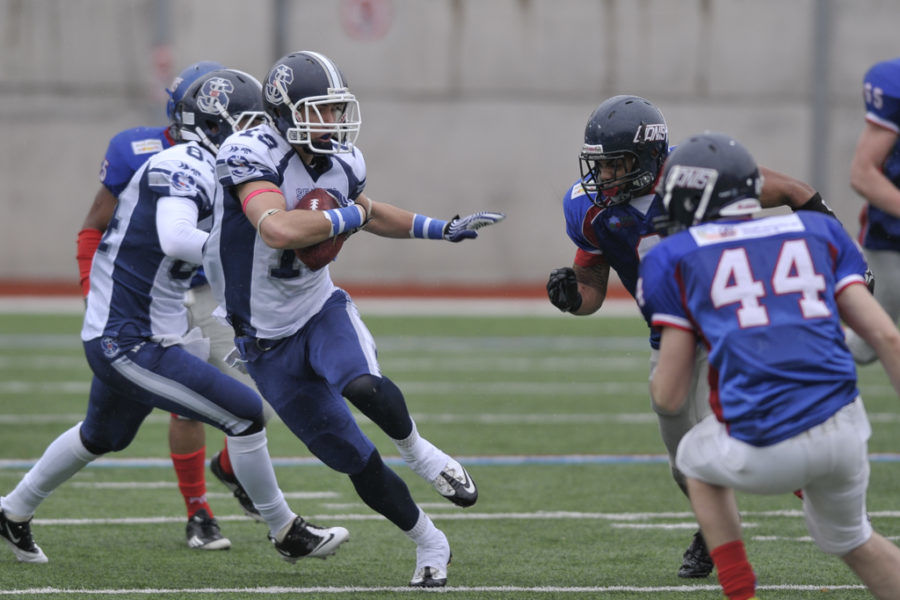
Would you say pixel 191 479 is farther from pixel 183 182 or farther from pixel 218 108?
pixel 218 108

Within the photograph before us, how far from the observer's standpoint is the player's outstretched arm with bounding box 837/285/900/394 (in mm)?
3225

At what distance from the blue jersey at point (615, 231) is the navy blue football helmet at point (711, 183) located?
0.85 m

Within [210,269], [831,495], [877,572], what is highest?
[210,269]

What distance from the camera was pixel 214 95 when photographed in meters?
4.87

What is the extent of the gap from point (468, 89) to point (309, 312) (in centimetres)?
1397

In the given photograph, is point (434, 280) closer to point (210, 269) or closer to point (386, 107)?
point (386, 107)

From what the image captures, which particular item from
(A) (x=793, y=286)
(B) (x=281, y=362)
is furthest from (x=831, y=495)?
(B) (x=281, y=362)

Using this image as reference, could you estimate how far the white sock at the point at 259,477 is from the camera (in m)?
4.45

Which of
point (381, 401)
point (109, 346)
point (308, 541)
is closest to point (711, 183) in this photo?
point (381, 401)

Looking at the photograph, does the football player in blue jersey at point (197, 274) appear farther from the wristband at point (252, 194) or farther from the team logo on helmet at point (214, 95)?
the wristband at point (252, 194)

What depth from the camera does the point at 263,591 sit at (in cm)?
424

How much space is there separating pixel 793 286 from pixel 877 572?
78 centimetres

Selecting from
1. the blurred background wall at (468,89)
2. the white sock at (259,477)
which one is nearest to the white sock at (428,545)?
the white sock at (259,477)

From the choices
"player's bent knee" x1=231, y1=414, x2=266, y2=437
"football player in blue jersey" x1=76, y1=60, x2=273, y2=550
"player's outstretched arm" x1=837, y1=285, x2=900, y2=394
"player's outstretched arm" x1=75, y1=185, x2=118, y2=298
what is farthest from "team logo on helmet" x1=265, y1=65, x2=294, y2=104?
"player's outstretched arm" x1=837, y1=285, x2=900, y2=394
